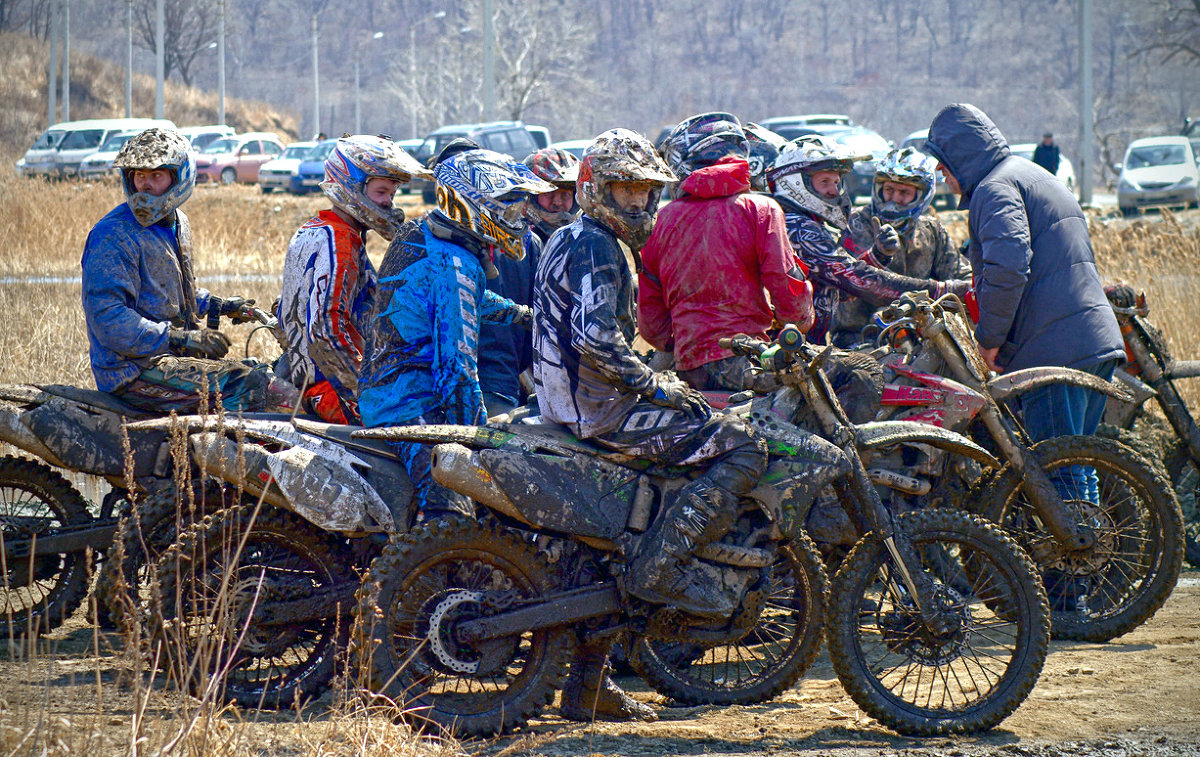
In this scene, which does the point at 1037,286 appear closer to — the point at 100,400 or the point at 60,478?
the point at 100,400

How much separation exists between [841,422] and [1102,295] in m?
2.42

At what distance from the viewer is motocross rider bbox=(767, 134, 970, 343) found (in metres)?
6.88

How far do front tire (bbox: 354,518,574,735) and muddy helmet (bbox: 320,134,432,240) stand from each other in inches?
73.6

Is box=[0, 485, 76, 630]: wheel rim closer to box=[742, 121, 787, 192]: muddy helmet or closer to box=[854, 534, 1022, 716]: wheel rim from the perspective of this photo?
box=[854, 534, 1022, 716]: wheel rim

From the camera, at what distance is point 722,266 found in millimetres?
5547

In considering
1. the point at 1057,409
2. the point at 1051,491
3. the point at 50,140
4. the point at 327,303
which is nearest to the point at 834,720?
the point at 1051,491

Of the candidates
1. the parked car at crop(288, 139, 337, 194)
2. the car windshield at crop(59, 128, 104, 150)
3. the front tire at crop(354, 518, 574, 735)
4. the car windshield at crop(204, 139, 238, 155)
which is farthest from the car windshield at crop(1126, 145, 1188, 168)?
the car windshield at crop(59, 128, 104, 150)

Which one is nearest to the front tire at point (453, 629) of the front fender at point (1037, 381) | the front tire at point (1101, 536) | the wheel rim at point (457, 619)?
the wheel rim at point (457, 619)

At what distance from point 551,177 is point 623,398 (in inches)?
114

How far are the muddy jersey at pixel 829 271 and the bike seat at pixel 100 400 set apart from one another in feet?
11.5

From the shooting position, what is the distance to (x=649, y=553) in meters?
4.71

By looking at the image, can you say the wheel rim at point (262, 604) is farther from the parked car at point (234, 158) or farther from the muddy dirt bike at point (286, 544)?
the parked car at point (234, 158)

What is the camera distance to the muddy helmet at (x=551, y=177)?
738 cm

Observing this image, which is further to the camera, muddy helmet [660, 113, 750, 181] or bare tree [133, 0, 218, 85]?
bare tree [133, 0, 218, 85]
